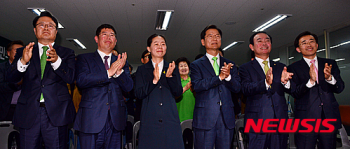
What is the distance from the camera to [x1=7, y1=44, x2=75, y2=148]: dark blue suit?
199 cm

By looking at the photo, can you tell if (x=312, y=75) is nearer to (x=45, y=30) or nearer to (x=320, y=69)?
(x=320, y=69)

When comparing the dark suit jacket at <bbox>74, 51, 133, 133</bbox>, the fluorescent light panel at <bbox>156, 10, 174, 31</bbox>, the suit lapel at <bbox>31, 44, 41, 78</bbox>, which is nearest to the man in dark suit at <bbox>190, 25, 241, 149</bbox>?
the dark suit jacket at <bbox>74, 51, 133, 133</bbox>

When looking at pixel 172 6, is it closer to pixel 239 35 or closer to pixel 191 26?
pixel 191 26

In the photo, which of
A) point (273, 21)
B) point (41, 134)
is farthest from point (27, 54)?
point (273, 21)

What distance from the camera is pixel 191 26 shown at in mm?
8406

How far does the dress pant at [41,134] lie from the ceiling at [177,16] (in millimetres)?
4790

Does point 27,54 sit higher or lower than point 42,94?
higher

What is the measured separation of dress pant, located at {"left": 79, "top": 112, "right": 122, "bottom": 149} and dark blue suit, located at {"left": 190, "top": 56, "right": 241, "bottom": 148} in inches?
32.2

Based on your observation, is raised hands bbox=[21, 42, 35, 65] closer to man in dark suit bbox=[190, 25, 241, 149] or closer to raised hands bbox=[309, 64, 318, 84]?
man in dark suit bbox=[190, 25, 241, 149]

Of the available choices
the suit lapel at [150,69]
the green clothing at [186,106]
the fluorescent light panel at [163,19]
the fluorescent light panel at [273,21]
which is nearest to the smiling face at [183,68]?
the green clothing at [186,106]

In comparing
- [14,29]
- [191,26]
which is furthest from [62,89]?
[14,29]

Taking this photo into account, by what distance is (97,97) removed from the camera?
6.99ft

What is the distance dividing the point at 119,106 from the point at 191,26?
21.9 ft

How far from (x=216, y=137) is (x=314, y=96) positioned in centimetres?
133
